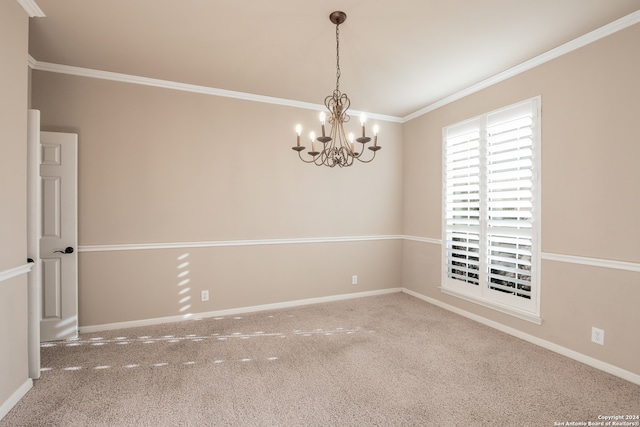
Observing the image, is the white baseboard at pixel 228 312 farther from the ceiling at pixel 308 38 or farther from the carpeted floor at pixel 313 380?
the ceiling at pixel 308 38

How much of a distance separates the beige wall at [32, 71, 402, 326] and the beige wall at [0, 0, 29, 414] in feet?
3.81

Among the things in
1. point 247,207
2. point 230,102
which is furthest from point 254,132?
point 247,207

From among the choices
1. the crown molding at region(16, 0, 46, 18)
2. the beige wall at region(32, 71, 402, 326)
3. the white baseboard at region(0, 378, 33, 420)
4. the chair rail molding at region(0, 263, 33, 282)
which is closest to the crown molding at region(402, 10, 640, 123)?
the beige wall at region(32, 71, 402, 326)

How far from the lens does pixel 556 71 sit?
3051 mm

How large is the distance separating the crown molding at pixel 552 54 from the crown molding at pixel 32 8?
4234 millimetres

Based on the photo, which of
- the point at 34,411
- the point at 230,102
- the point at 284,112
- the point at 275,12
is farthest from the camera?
the point at 284,112

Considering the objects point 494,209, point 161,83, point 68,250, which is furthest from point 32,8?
point 494,209

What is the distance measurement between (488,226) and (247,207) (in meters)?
2.94

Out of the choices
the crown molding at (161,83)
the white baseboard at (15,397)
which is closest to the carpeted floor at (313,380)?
the white baseboard at (15,397)

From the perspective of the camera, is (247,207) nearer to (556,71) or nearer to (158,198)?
(158,198)

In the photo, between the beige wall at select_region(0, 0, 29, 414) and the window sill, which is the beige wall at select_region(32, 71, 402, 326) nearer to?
the beige wall at select_region(0, 0, 29, 414)

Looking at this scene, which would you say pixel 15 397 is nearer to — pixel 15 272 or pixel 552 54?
pixel 15 272

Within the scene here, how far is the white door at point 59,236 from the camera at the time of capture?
322cm

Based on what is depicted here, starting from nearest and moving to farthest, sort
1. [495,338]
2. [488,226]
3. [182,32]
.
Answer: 1. [182,32]
2. [495,338]
3. [488,226]
